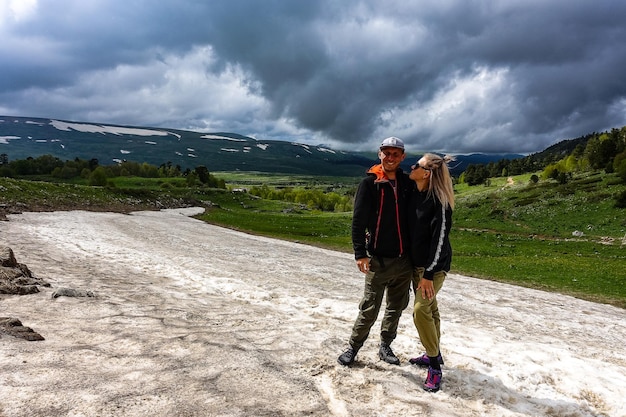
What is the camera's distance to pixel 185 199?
94500 millimetres

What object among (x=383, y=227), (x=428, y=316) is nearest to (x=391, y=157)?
(x=383, y=227)

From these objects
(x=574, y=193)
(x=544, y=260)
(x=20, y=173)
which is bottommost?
(x=20, y=173)

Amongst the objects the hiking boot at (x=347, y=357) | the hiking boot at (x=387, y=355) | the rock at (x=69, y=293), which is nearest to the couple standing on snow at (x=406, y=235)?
the hiking boot at (x=347, y=357)

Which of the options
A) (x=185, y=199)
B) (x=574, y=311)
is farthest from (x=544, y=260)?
(x=185, y=199)

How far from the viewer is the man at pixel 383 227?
6785 mm

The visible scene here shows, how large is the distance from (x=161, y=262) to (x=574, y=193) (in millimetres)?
73160

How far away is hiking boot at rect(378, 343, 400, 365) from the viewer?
762 centimetres

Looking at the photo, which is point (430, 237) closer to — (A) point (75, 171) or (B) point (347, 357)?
(B) point (347, 357)

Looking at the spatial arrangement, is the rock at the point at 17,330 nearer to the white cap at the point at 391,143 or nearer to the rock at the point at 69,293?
the rock at the point at 69,293

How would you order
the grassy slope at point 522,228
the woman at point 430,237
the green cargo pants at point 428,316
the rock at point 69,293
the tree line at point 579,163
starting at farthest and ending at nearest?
the tree line at point 579,163 → the grassy slope at point 522,228 → the rock at point 69,293 → the green cargo pants at point 428,316 → the woman at point 430,237

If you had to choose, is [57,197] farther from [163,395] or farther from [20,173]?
[20,173]

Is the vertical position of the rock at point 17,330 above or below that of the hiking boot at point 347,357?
below

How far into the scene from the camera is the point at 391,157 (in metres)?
6.77

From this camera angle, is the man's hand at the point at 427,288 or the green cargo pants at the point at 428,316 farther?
the green cargo pants at the point at 428,316
